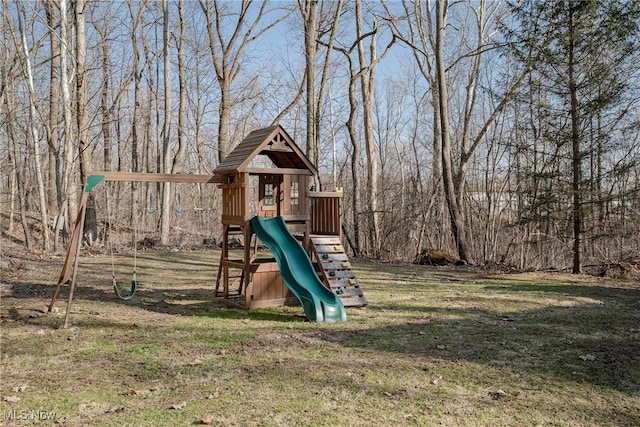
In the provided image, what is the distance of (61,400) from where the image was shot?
168 inches

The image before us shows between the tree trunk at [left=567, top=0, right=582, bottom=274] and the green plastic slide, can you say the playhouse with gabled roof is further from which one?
the tree trunk at [left=567, top=0, right=582, bottom=274]

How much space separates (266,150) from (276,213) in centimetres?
108

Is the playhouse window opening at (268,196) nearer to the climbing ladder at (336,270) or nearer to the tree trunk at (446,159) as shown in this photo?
the climbing ladder at (336,270)

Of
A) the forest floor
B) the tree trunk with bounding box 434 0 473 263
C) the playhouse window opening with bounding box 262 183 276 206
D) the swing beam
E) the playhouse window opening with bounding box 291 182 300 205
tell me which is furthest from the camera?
the tree trunk with bounding box 434 0 473 263

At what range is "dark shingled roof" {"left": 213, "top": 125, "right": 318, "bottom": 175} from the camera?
8.42m

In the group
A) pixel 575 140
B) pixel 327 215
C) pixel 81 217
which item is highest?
pixel 575 140

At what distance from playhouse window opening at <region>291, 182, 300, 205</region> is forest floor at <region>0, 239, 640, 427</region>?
186cm

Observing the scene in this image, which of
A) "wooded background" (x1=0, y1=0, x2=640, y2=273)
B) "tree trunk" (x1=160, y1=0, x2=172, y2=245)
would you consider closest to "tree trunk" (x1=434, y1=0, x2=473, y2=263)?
"wooded background" (x1=0, y1=0, x2=640, y2=273)

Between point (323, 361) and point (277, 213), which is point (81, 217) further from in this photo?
point (323, 361)

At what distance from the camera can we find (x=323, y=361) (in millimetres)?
5492

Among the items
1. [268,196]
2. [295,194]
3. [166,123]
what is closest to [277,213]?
[268,196]

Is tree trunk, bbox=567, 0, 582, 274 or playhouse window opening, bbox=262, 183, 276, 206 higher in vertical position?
Result: tree trunk, bbox=567, 0, 582, 274

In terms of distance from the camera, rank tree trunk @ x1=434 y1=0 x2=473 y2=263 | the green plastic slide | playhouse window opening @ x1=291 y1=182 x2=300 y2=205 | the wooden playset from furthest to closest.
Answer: tree trunk @ x1=434 y1=0 x2=473 y2=263 < playhouse window opening @ x1=291 y1=182 x2=300 y2=205 < the wooden playset < the green plastic slide

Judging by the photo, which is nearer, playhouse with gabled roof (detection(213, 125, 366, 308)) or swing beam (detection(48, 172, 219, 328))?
swing beam (detection(48, 172, 219, 328))
